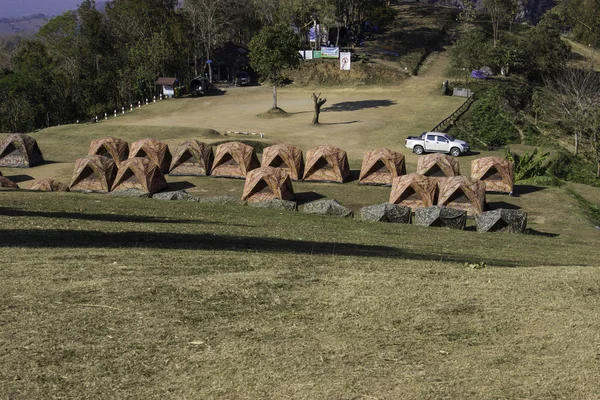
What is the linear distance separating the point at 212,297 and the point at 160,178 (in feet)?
63.5

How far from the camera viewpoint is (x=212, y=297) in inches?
392

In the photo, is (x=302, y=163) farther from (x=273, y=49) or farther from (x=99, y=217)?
(x=273, y=49)

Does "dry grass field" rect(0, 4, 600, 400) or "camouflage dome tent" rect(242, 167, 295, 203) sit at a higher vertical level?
"dry grass field" rect(0, 4, 600, 400)

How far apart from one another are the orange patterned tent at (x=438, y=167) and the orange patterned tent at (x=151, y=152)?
12.5 metres

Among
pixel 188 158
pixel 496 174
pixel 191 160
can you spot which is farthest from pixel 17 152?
pixel 496 174

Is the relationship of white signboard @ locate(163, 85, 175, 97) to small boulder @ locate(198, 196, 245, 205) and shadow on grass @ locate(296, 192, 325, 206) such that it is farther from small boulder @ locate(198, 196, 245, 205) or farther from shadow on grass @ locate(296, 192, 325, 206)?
small boulder @ locate(198, 196, 245, 205)

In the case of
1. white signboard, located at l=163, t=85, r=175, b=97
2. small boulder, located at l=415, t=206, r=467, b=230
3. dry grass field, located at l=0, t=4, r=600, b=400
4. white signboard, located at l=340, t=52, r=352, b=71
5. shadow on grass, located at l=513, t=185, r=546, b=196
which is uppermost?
white signboard, located at l=340, t=52, r=352, b=71

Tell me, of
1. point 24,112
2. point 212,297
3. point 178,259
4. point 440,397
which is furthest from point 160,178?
point 24,112

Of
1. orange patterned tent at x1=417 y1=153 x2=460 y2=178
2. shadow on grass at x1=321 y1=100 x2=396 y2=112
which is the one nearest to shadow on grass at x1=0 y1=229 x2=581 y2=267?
orange patterned tent at x1=417 y1=153 x2=460 y2=178

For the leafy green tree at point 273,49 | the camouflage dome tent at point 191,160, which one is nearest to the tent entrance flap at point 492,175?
the camouflage dome tent at point 191,160

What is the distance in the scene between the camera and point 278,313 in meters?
9.43

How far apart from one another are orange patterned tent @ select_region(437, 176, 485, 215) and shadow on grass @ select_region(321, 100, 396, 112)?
2785 cm

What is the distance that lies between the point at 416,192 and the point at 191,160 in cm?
1158

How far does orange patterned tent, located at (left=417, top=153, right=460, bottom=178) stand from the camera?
29219 mm
